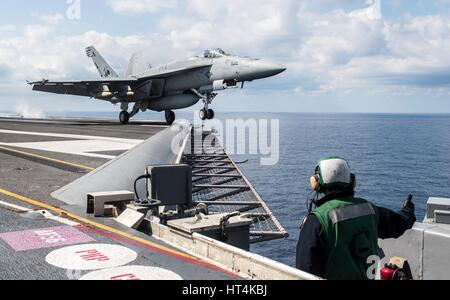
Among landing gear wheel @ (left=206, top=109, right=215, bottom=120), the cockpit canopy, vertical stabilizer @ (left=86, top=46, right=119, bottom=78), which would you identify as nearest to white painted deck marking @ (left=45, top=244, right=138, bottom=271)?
landing gear wheel @ (left=206, top=109, right=215, bottom=120)

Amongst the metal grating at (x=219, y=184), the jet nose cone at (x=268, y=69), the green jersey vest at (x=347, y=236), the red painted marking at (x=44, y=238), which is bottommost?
the metal grating at (x=219, y=184)

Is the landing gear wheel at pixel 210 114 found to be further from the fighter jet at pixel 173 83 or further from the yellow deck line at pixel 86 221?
the yellow deck line at pixel 86 221

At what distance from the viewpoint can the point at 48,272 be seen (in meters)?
5.53

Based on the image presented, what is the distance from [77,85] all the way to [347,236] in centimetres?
4082

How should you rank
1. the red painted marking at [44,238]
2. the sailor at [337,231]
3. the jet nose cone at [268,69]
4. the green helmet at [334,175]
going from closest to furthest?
1. the sailor at [337,231]
2. the green helmet at [334,175]
3. the red painted marking at [44,238]
4. the jet nose cone at [268,69]

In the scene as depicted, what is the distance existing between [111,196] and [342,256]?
5.71 m

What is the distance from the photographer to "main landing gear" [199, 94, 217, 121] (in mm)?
32531

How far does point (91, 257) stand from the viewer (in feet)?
20.1

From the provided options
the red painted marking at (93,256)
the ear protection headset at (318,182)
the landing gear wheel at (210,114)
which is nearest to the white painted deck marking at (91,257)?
the red painted marking at (93,256)

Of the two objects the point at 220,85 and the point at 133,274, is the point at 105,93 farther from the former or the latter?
the point at 133,274

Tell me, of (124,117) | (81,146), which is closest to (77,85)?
(124,117)

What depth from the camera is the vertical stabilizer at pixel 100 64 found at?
1919 inches

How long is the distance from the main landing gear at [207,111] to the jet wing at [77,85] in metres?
8.37
